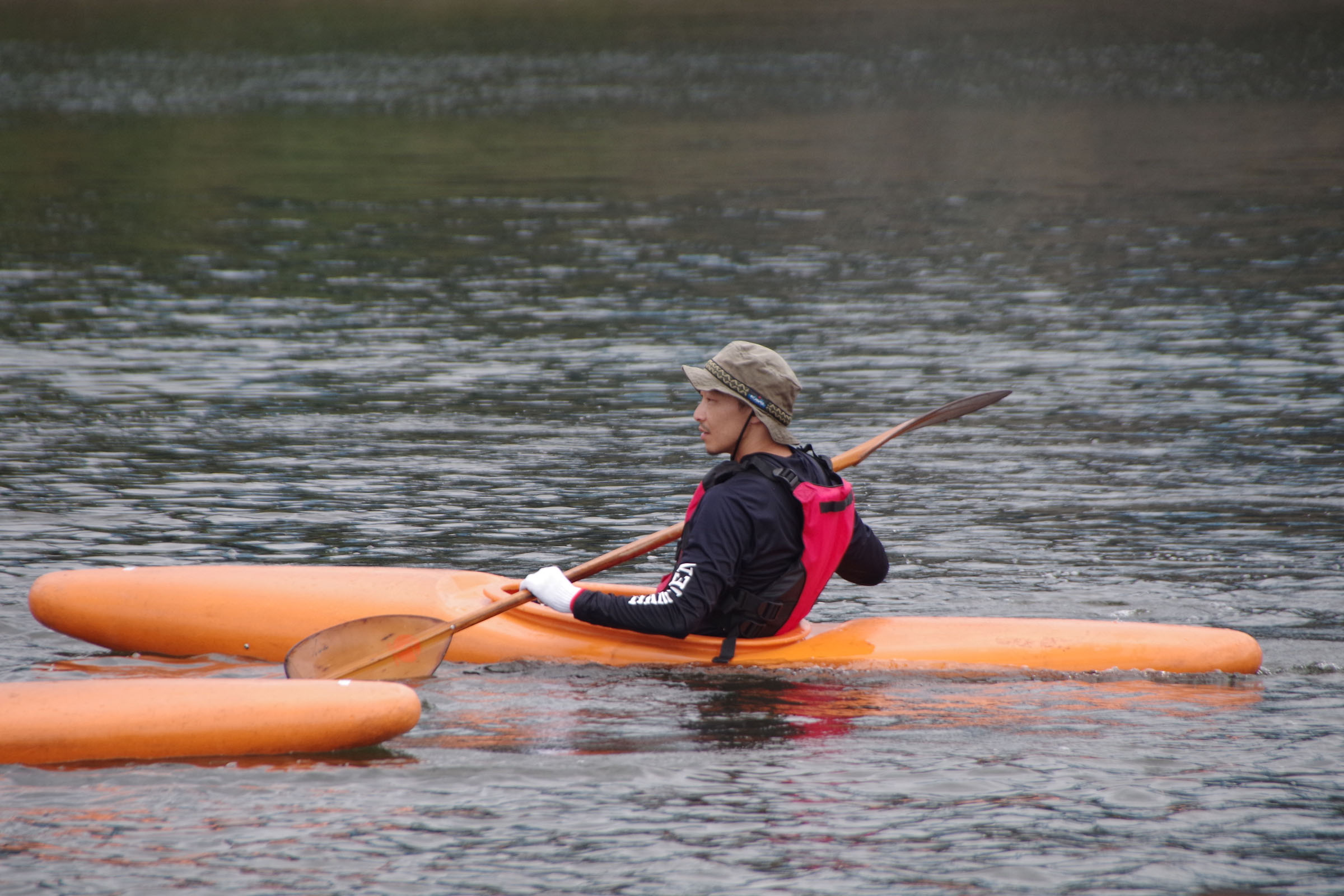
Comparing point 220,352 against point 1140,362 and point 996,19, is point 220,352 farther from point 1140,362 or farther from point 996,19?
point 996,19

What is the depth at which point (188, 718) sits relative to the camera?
541 cm

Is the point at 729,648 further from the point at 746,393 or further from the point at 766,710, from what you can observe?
the point at 746,393

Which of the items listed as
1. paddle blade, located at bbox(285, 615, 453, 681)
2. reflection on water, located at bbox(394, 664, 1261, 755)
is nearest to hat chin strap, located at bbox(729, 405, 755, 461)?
reflection on water, located at bbox(394, 664, 1261, 755)

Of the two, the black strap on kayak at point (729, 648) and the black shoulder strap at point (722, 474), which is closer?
the black shoulder strap at point (722, 474)

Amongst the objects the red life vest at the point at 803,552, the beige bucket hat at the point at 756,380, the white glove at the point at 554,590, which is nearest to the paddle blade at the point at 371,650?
the white glove at the point at 554,590

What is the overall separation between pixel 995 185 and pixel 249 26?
3274cm

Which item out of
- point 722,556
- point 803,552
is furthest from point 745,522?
point 803,552

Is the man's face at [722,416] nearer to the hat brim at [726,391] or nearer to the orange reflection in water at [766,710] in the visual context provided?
the hat brim at [726,391]

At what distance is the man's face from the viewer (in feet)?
19.2

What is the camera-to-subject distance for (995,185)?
73.8ft

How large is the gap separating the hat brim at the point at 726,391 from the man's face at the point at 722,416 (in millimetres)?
24

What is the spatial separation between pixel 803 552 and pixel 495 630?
1285mm

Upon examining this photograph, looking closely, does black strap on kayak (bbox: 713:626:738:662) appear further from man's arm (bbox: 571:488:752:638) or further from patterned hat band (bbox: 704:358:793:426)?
patterned hat band (bbox: 704:358:793:426)

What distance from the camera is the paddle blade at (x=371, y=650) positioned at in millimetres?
6242
